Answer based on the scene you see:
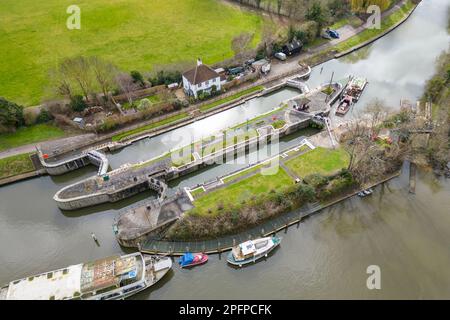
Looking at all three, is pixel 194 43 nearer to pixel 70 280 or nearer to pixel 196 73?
pixel 196 73

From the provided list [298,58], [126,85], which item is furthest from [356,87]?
[126,85]

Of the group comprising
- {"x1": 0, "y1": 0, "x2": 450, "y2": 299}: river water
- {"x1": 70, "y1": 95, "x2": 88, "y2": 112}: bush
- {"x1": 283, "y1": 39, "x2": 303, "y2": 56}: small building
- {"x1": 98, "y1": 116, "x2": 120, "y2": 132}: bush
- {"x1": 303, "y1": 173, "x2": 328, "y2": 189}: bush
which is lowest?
{"x1": 0, "y1": 0, "x2": 450, "y2": 299}: river water

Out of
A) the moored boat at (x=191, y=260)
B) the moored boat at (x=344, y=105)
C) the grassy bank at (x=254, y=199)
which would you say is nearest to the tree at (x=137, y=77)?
the grassy bank at (x=254, y=199)

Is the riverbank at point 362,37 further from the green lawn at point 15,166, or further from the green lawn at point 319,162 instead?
the green lawn at point 15,166

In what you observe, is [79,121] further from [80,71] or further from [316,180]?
[316,180]

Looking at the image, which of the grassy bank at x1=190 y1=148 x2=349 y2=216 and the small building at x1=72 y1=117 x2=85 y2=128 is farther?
the small building at x1=72 y1=117 x2=85 y2=128

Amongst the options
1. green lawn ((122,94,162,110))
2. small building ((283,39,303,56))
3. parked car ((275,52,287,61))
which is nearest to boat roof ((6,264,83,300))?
green lawn ((122,94,162,110))

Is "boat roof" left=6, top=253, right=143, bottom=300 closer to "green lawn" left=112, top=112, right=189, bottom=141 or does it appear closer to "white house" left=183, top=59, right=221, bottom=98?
"green lawn" left=112, top=112, right=189, bottom=141
